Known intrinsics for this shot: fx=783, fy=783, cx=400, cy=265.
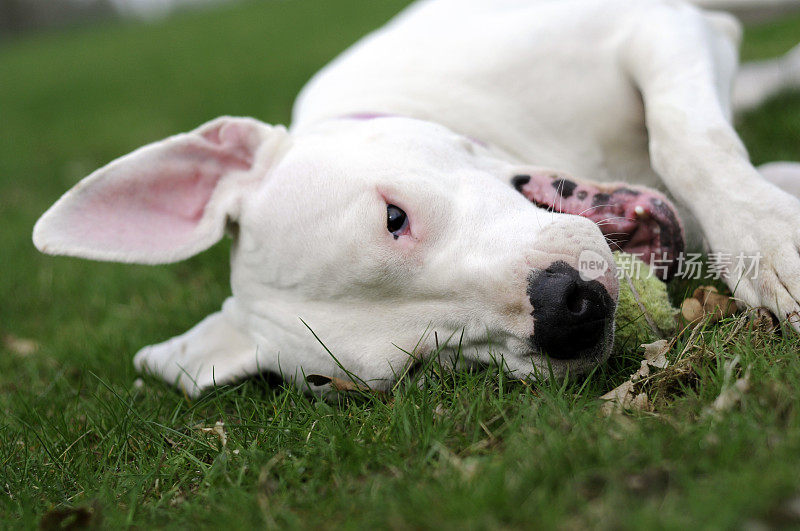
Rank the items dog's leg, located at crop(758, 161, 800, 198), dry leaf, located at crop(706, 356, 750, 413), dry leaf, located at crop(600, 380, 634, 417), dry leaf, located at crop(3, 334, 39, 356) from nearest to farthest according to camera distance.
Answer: dry leaf, located at crop(706, 356, 750, 413) → dry leaf, located at crop(600, 380, 634, 417) → dog's leg, located at crop(758, 161, 800, 198) → dry leaf, located at crop(3, 334, 39, 356)

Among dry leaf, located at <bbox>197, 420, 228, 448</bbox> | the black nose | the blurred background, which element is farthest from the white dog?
the blurred background

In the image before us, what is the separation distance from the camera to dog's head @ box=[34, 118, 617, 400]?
6.56 feet

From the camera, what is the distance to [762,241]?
7.07 ft

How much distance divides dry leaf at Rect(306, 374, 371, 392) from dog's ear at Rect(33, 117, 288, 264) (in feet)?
1.97

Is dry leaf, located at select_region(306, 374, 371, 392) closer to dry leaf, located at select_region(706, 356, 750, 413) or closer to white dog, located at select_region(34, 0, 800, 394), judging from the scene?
white dog, located at select_region(34, 0, 800, 394)

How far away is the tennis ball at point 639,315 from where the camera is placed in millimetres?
2162

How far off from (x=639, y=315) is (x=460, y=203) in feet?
1.92

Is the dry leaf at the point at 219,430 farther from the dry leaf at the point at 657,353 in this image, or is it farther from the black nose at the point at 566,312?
the dry leaf at the point at 657,353

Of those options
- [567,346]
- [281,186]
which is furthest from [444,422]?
[281,186]

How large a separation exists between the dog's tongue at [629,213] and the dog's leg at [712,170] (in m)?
0.10

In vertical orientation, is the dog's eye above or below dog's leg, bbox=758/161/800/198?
above

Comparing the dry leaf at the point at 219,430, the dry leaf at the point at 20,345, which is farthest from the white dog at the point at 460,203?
the dry leaf at the point at 20,345

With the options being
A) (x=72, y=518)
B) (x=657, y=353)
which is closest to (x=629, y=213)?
(x=657, y=353)

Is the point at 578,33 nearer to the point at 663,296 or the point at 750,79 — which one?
Result: the point at 663,296
